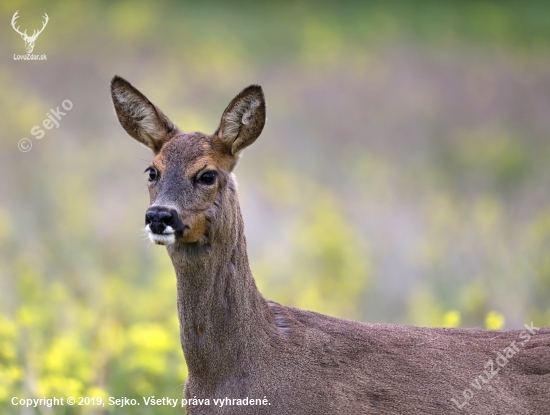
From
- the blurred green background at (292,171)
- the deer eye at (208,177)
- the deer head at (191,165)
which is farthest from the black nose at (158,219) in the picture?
the blurred green background at (292,171)

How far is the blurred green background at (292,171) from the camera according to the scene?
14586mm

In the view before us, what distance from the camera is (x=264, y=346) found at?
8.96 m

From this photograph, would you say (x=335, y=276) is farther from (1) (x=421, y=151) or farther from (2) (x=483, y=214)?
(1) (x=421, y=151)

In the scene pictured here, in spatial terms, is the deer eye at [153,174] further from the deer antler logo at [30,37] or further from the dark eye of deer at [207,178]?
the deer antler logo at [30,37]

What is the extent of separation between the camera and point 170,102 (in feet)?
80.4

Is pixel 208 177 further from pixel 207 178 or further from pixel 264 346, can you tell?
pixel 264 346

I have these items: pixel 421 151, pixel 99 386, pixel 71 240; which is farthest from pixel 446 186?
pixel 99 386

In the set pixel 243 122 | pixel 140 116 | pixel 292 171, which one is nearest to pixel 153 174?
pixel 140 116

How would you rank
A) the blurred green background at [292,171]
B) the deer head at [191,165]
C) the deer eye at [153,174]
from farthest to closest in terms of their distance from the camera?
the blurred green background at [292,171] → the deer eye at [153,174] → the deer head at [191,165]

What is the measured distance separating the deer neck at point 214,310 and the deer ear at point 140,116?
1.12 metres

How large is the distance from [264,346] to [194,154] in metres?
1.69

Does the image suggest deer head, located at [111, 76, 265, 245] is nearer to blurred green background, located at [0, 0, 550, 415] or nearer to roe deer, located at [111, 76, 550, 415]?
roe deer, located at [111, 76, 550, 415]

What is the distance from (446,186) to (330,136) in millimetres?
3877

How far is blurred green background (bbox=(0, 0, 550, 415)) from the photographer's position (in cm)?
1459
